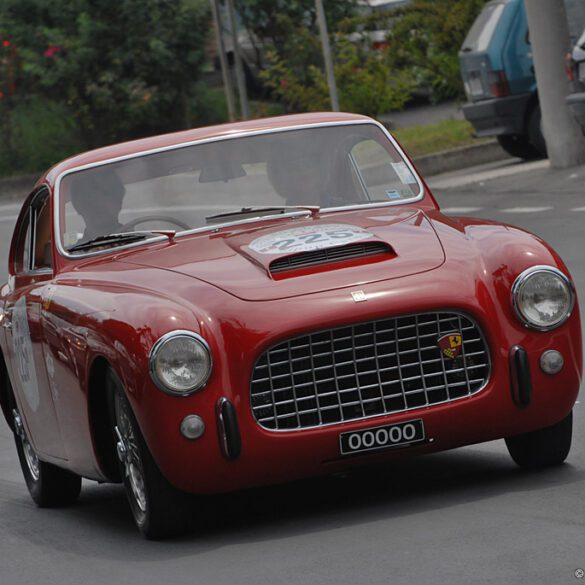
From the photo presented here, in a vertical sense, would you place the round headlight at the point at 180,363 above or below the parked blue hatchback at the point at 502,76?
above

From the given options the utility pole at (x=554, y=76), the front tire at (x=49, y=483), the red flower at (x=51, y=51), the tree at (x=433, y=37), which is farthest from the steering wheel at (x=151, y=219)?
the red flower at (x=51, y=51)

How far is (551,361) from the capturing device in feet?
21.3

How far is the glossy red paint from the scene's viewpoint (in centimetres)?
618

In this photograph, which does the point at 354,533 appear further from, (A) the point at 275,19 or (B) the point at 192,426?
(A) the point at 275,19

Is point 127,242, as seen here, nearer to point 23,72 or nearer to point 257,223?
Answer: point 257,223

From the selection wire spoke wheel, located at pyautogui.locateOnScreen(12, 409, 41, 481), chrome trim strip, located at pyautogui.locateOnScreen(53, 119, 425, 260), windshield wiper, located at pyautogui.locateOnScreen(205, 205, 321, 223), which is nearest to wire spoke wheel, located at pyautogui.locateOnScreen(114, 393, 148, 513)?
chrome trim strip, located at pyautogui.locateOnScreen(53, 119, 425, 260)

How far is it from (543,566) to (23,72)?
30368mm

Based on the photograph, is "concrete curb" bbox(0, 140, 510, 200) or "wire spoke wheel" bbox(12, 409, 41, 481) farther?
"concrete curb" bbox(0, 140, 510, 200)

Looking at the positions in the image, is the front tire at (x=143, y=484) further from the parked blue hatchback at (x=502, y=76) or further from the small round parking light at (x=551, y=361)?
the parked blue hatchback at (x=502, y=76)

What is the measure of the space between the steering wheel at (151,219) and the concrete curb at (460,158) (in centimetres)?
1686

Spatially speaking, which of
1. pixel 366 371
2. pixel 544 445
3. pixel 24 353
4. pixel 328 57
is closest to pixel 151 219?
pixel 24 353

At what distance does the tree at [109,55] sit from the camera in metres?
34.1

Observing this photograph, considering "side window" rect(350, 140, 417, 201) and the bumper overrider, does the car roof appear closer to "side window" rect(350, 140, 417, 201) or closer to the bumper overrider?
"side window" rect(350, 140, 417, 201)

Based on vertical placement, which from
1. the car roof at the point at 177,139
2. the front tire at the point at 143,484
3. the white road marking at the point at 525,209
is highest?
the car roof at the point at 177,139
